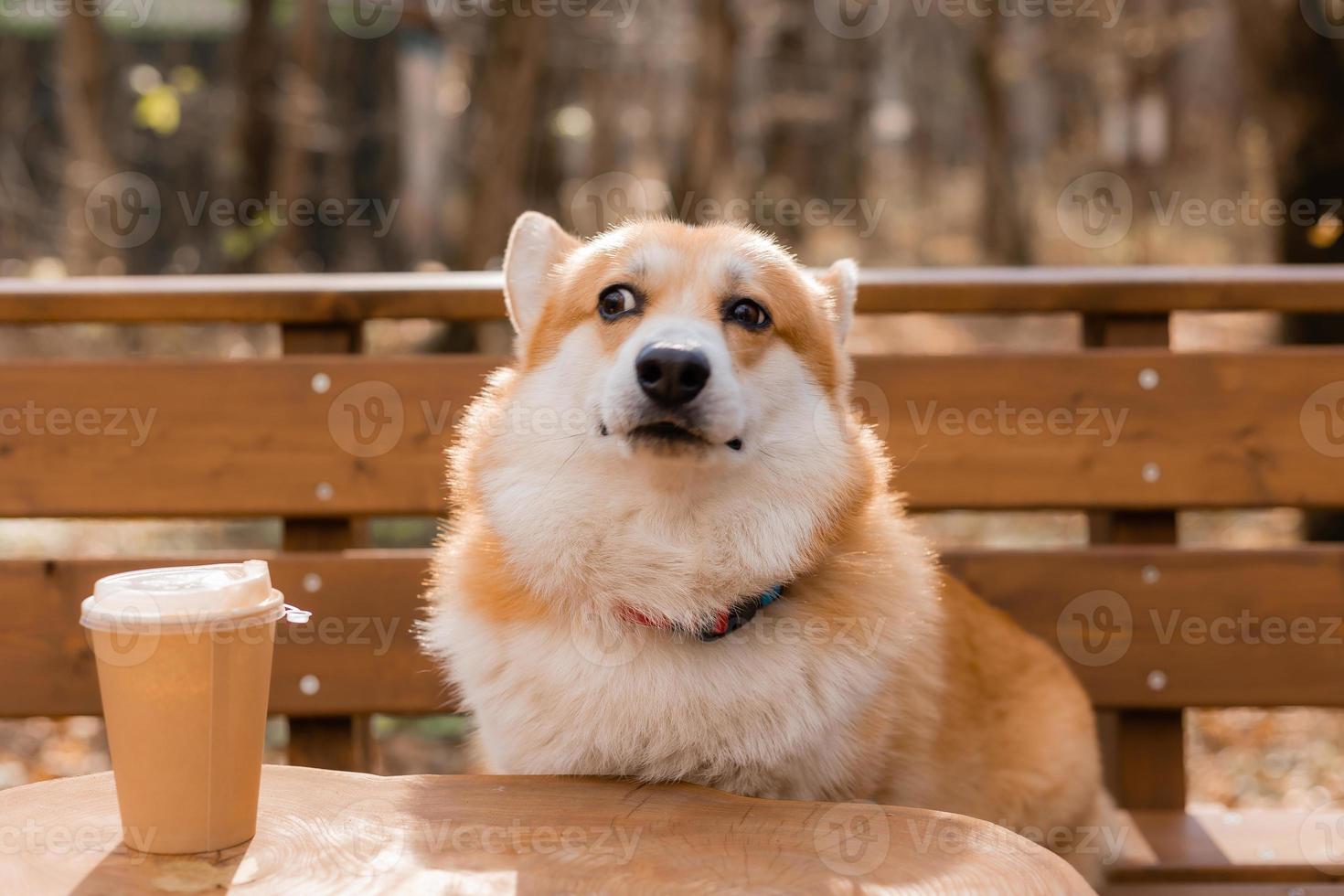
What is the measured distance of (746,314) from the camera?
2.10 meters

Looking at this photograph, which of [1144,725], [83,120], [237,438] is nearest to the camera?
[237,438]

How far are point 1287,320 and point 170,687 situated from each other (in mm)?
4693

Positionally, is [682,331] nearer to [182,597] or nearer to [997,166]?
[182,597]

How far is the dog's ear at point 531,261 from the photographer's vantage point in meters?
2.27

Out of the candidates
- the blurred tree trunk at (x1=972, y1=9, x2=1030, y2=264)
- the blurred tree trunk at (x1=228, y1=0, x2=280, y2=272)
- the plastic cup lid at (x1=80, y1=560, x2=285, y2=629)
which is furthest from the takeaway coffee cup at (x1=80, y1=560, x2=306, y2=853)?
the blurred tree trunk at (x1=972, y1=9, x2=1030, y2=264)

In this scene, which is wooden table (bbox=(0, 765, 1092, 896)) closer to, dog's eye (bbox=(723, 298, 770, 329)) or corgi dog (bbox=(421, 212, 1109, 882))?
corgi dog (bbox=(421, 212, 1109, 882))

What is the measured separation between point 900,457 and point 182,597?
5.78 feet

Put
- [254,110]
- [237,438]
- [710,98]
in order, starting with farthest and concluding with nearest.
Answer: [254,110] → [710,98] → [237,438]

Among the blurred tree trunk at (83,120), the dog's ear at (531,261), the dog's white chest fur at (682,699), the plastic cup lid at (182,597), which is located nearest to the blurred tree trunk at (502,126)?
the blurred tree trunk at (83,120)

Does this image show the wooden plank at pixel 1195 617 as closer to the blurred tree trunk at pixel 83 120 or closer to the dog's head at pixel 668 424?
the dog's head at pixel 668 424

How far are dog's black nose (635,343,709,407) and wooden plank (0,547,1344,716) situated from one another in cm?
110

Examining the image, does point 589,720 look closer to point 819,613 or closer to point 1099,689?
point 819,613

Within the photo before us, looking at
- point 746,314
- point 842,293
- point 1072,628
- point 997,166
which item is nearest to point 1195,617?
point 1072,628

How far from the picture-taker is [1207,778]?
4.14m
